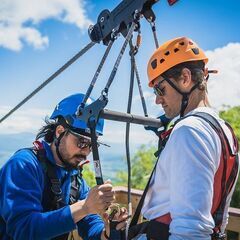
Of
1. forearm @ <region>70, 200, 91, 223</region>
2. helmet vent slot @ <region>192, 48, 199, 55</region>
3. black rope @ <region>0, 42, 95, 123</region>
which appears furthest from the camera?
black rope @ <region>0, 42, 95, 123</region>

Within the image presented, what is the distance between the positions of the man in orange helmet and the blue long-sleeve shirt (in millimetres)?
547

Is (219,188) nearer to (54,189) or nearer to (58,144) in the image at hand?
(54,189)

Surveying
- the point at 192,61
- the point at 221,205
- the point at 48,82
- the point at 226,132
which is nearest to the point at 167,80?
the point at 192,61

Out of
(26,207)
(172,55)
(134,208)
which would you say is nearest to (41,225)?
(26,207)

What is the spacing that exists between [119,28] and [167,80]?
1.44ft

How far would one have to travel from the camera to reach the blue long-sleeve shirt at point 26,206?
1.92 metres

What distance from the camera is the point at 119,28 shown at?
6.08 ft

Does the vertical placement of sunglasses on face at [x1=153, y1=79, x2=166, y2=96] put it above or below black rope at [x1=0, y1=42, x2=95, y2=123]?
below

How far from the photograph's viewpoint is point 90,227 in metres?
2.47

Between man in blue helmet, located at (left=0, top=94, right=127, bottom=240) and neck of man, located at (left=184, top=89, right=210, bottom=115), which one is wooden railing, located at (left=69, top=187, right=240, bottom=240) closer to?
man in blue helmet, located at (left=0, top=94, right=127, bottom=240)

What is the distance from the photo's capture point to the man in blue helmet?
1.92 meters

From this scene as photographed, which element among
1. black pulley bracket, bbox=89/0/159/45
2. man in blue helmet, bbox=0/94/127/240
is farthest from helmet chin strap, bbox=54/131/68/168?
black pulley bracket, bbox=89/0/159/45

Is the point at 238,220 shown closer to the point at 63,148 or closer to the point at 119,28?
the point at 63,148

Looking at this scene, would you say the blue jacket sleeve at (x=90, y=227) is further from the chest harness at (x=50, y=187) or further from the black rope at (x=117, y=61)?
the black rope at (x=117, y=61)
